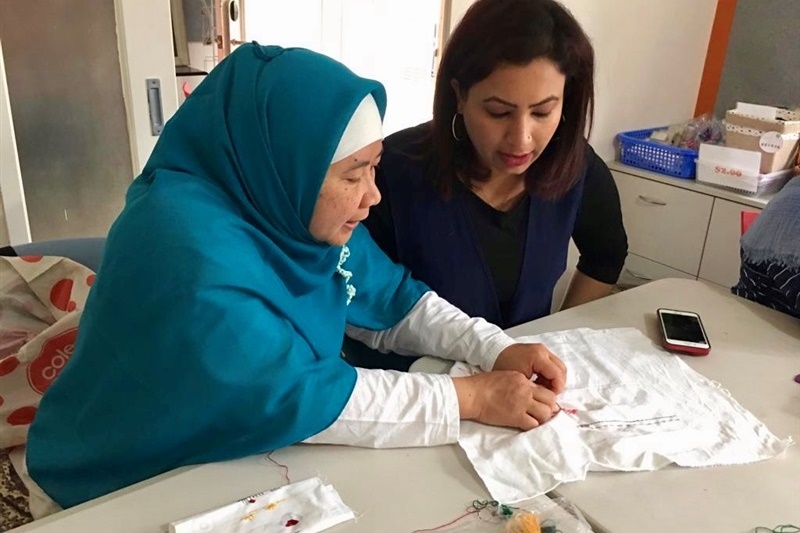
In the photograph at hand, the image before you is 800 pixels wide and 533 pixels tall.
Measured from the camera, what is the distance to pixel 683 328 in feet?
4.11

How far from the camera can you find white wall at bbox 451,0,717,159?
2.62 m

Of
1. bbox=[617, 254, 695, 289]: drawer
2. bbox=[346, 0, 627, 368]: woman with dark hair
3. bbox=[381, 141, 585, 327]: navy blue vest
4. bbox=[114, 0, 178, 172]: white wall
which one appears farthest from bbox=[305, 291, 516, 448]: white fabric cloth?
bbox=[617, 254, 695, 289]: drawer

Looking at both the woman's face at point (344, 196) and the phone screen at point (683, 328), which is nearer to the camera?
the woman's face at point (344, 196)

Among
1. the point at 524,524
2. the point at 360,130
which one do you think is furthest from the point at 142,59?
the point at 524,524

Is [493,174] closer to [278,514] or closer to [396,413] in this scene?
[396,413]

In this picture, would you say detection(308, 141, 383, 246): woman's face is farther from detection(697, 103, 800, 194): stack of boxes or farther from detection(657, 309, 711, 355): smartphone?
detection(697, 103, 800, 194): stack of boxes

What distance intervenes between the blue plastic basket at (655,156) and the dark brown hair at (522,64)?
4.36ft

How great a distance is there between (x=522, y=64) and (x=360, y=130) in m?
0.40

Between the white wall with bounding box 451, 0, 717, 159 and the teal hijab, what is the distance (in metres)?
1.88

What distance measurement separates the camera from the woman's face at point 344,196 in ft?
3.08

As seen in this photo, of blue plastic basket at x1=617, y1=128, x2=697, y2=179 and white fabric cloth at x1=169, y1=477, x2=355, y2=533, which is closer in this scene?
white fabric cloth at x1=169, y1=477, x2=355, y2=533

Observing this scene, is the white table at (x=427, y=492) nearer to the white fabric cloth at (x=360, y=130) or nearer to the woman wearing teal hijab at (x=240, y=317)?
the woman wearing teal hijab at (x=240, y=317)

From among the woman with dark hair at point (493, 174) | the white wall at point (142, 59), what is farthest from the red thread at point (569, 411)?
the white wall at point (142, 59)

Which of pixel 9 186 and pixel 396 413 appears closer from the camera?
pixel 396 413
